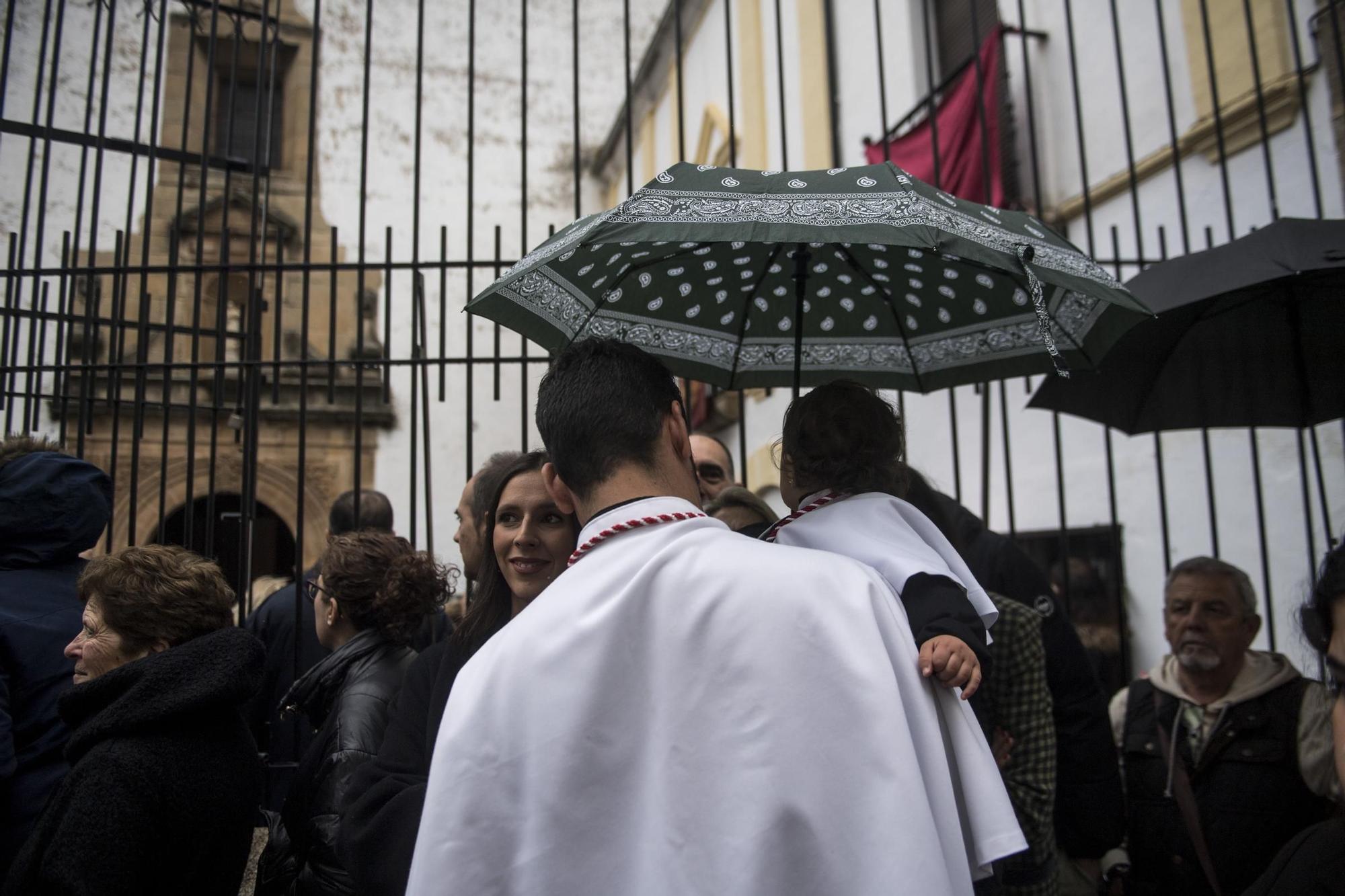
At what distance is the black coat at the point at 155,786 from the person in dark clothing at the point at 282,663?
4.58ft

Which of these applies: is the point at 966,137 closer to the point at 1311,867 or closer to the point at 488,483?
the point at 488,483

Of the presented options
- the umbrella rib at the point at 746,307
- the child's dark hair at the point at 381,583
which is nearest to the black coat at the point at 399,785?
the child's dark hair at the point at 381,583

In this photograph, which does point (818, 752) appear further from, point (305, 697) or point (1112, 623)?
point (1112, 623)

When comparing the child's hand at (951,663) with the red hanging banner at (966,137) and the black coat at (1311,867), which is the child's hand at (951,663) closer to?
the black coat at (1311,867)

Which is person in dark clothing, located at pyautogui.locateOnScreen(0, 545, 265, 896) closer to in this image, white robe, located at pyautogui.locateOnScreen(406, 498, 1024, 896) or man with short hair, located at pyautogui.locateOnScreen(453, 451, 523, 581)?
man with short hair, located at pyautogui.locateOnScreen(453, 451, 523, 581)

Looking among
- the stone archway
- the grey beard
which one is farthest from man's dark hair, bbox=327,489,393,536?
the stone archway

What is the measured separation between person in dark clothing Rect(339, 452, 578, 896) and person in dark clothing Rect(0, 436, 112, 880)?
92cm

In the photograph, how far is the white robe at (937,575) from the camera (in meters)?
1.47

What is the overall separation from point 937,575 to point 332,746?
4.94ft

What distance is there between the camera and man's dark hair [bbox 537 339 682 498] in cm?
163

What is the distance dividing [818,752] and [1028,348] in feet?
5.87

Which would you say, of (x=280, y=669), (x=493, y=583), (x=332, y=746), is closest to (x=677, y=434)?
(x=493, y=583)

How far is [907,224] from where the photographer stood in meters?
1.85

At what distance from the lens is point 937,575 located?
1.82 meters
